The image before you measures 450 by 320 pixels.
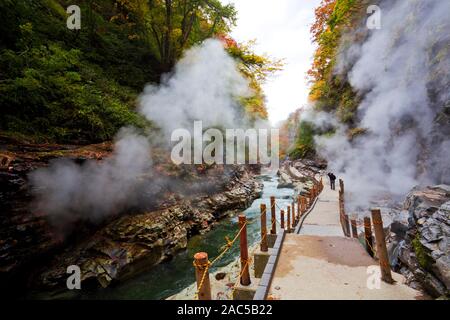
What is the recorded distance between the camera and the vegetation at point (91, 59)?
678 centimetres

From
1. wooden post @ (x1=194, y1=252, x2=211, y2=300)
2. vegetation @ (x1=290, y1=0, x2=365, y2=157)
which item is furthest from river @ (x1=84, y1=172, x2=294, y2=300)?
vegetation @ (x1=290, y1=0, x2=365, y2=157)

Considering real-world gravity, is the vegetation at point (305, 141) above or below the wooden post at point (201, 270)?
above

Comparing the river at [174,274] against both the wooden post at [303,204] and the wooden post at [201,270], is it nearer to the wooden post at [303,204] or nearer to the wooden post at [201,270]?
the wooden post at [303,204]

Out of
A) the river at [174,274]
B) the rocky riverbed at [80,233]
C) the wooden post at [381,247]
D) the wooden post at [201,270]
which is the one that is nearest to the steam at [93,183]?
the rocky riverbed at [80,233]

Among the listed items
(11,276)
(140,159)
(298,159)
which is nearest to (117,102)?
(140,159)

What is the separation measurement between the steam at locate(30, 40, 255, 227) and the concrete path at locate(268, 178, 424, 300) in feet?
19.8

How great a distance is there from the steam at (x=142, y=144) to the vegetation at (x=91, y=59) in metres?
0.78

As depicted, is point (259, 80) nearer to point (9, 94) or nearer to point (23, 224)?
point (9, 94)

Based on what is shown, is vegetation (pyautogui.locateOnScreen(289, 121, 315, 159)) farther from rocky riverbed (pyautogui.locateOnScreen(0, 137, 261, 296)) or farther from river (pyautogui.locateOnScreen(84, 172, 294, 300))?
rocky riverbed (pyautogui.locateOnScreen(0, 137, 261, 296))

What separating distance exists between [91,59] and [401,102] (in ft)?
56.2

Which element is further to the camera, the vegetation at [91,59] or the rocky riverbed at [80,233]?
the vegetation at [91,59]

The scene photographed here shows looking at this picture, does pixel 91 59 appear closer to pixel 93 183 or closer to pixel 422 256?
pixel 93 183

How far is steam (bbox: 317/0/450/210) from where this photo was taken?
31.3 feet

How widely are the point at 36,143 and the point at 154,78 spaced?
8.51 metres
